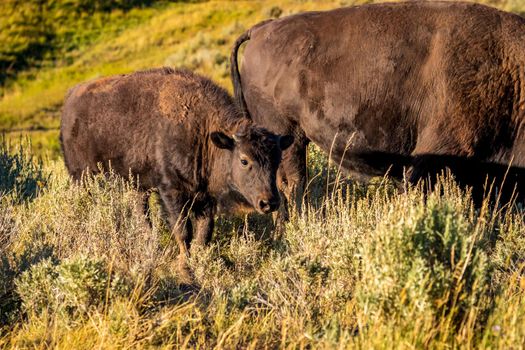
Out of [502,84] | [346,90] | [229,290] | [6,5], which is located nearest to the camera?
[229,290]

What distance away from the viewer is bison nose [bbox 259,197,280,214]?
22.4 feet

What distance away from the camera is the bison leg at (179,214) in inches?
299

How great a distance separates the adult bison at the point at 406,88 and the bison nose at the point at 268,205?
1062 mm

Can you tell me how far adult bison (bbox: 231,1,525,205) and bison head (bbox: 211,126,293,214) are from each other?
0.87 m

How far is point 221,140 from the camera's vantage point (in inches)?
288

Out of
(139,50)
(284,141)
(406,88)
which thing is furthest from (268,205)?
(139,50)

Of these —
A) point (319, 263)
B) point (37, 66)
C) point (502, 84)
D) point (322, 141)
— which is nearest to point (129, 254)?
point (319, 263)

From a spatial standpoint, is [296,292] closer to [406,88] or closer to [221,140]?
[221,140]

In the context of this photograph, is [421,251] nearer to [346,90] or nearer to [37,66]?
[346,90]

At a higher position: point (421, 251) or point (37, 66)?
point (421, 251)

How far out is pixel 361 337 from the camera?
4.04 m

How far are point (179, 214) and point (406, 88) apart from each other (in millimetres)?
2669

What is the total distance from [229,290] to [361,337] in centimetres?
201

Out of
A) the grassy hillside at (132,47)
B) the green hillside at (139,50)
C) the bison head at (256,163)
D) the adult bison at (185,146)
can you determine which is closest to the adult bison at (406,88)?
the adult bison at (185,146)
